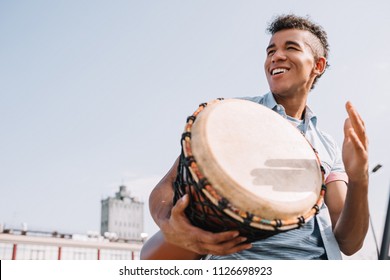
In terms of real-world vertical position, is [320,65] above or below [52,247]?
below

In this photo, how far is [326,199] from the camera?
6.26 ft

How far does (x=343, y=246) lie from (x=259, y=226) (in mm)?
782

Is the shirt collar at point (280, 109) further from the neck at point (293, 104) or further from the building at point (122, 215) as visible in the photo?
the building at point (122, 215)

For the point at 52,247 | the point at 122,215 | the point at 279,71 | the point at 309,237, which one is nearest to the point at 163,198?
the point at 309,237

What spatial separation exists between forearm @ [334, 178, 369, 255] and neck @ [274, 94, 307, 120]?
0.52 m

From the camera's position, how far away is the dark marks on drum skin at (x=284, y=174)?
125cm

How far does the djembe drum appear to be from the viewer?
1.18 metres

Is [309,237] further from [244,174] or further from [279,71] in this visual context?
[279,71]

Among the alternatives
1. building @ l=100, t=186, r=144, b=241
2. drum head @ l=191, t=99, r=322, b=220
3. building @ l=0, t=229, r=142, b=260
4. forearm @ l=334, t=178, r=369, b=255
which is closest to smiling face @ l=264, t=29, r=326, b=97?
drum head @ l=191, t=99, r=322, b=220

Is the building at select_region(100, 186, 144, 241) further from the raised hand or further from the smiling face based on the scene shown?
the raised hand

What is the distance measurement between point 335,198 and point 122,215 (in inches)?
3253

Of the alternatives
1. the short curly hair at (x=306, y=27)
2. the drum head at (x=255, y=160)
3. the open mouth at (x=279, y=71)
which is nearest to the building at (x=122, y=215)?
the short curly hair at (x=306, y=27)
